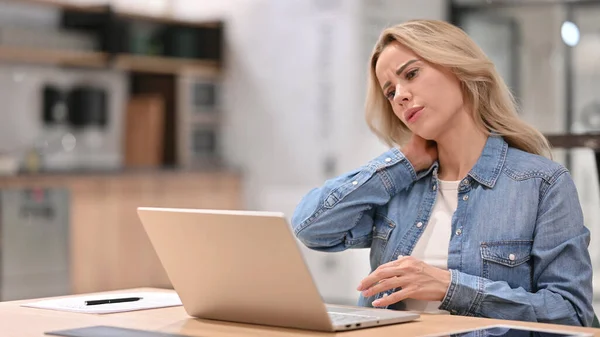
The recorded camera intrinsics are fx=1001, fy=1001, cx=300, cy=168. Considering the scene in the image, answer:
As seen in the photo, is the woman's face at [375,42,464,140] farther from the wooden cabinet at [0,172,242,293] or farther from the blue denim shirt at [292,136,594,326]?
the wooden cabinet at [0,172,242,293]

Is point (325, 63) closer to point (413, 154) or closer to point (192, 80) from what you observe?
point (192, 80)

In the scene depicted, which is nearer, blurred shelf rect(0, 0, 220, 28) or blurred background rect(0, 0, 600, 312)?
blurred background rect(0, 0, 600, 312)

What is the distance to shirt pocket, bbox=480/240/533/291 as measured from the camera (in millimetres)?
2094

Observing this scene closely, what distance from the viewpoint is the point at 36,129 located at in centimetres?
700

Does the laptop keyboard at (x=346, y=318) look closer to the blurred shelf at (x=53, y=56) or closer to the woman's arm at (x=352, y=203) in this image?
the woman's arm at (x=352, y=203)

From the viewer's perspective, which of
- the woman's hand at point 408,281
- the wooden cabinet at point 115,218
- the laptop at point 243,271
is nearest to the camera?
the laptop at point 243,271

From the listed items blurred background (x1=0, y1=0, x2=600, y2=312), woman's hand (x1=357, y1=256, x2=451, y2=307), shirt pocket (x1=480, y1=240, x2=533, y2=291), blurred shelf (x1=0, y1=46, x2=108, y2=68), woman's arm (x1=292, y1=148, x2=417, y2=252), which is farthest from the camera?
blurred shelf (x1=0, y1=46, x2=108, y2=68)

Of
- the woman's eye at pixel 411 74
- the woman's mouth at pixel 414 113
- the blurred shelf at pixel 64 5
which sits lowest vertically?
the woman's mouth at pixel 414 113

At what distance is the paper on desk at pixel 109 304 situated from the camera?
2025mm

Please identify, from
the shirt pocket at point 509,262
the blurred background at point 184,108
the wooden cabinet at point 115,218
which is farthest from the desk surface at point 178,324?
the wooden cabinet at point 115,218

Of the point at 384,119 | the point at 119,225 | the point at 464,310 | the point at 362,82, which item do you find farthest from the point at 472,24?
the point at 464,310

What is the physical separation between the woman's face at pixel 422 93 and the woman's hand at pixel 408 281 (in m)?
0.38

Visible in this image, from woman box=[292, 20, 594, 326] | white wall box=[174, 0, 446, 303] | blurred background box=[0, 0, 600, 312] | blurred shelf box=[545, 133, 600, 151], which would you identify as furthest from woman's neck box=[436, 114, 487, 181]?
white wall box=[174, 0, 446, 303]

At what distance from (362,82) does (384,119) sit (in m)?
4.41
